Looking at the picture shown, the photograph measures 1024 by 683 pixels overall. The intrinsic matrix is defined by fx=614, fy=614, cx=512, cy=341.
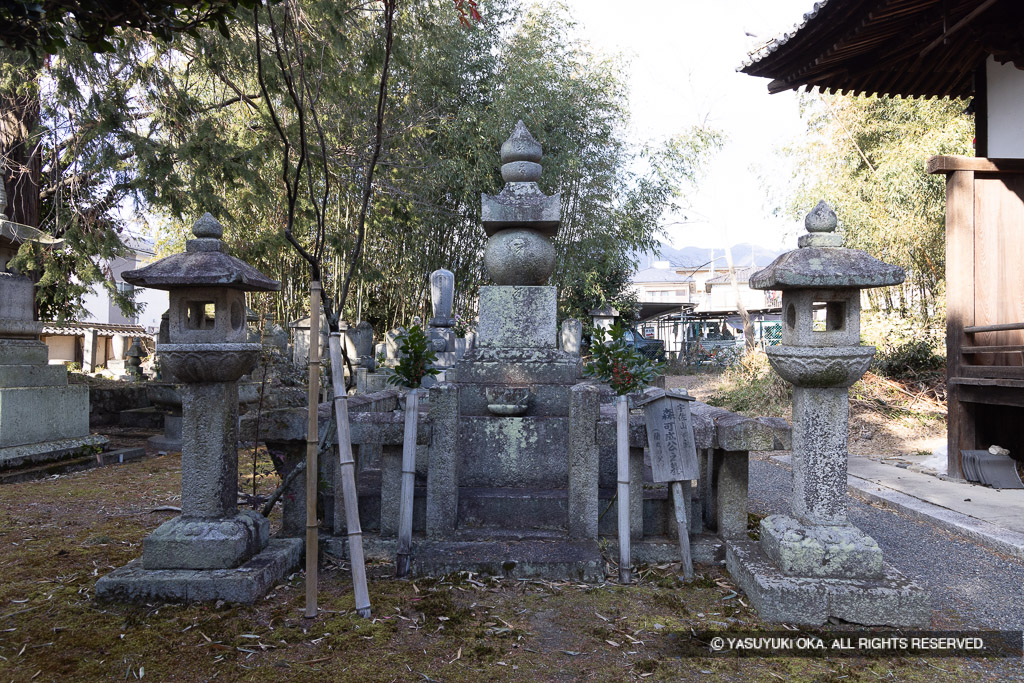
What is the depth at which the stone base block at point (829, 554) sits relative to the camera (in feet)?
9.34

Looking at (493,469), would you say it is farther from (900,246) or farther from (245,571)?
(900,246)

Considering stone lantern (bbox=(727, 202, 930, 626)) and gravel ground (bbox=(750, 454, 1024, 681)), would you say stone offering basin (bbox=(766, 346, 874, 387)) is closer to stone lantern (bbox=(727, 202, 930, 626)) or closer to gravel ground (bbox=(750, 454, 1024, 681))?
stone lantern (bbox=(727, 202, 930, 626))

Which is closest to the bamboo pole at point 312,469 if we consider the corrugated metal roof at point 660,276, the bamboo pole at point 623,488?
the bamboo pole at point 623,488

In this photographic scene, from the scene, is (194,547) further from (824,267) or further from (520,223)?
(824,267)

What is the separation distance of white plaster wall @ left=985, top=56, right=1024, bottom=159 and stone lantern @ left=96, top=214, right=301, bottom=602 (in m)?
6.49

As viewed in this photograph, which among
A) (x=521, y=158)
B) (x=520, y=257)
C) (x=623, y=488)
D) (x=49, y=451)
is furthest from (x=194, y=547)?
(x=49, y=451)

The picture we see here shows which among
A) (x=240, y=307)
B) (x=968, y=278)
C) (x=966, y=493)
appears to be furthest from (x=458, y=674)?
(x=968, y=278)

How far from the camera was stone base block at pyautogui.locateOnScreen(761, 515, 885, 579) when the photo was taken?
2848 millimetres

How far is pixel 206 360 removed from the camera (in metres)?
3.04

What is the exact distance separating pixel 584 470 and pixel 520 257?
165 cm

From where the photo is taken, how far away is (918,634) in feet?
8.79

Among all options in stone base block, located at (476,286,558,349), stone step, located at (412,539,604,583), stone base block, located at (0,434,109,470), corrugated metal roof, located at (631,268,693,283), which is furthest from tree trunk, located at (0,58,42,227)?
corrugated metal roof, located at (631,268,693,283)

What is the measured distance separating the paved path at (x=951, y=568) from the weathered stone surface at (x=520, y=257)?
2536 millimetres

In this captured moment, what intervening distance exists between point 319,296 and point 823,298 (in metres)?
2.47
